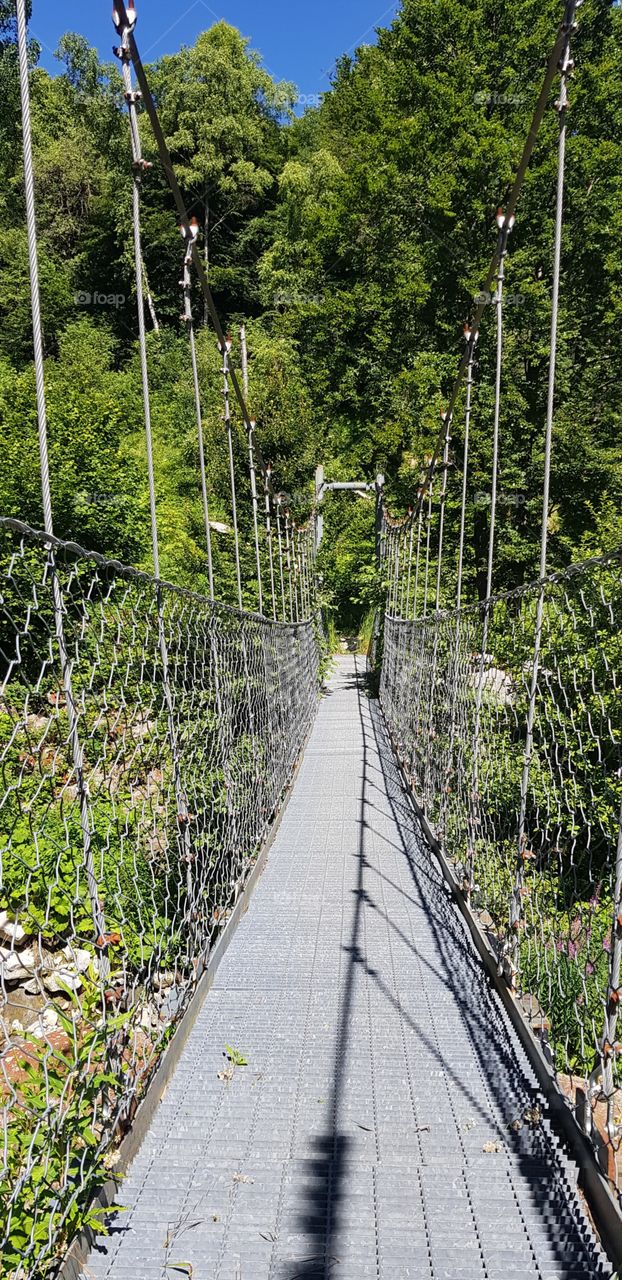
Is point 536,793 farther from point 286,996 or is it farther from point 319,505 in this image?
point 319,505

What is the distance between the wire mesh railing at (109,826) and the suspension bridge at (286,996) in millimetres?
11

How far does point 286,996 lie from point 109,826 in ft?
2.52

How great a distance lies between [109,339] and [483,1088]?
15521mm

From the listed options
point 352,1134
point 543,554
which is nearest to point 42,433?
point 543,554

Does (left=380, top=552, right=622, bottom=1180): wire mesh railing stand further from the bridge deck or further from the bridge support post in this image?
the bridge support post

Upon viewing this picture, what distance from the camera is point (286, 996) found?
180cm

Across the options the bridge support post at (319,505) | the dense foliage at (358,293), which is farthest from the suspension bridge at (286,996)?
the bridge support post at (319,505)

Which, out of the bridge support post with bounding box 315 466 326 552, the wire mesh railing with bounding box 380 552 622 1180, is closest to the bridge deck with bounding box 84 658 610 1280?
the wire mesh railing with bounding box 380 552 622 1180

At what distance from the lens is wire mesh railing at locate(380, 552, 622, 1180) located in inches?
49.5

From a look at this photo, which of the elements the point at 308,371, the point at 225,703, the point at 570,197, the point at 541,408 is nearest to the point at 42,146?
the point at 308,371

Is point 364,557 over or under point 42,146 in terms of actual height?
under

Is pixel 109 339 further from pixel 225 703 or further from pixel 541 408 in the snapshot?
pixel 225 703

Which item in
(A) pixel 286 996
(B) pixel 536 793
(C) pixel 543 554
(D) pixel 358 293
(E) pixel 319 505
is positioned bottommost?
(A) pixel 286 996

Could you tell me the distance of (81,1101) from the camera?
1.05 meters
